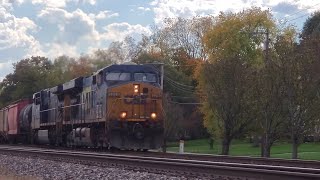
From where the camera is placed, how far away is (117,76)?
27781mm

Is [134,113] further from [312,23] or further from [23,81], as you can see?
[23,81]

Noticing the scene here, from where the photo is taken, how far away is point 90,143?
2906 cm

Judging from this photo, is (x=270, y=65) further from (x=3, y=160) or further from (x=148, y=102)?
(x=3, y=160)

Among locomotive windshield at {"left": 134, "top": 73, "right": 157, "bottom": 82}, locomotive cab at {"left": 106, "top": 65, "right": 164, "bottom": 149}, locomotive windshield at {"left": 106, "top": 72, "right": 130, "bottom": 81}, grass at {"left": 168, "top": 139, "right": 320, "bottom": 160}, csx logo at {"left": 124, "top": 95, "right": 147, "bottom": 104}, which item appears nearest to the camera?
locomotive cab at {"left": 106, "top": 65, "right": 164, "bottom": 149}

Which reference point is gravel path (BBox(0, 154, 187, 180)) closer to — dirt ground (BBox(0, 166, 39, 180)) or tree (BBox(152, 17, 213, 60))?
dirt ground (BBox(0, 166, 39, 180))

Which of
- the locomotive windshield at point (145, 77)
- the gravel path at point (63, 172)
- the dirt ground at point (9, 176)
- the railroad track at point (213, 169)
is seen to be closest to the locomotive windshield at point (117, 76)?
the locomotive windshield at point (145, 77)

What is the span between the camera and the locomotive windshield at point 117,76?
27672 mm

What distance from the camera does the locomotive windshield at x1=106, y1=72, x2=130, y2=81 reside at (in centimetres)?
2767

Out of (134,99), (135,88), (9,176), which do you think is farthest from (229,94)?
(9,176)

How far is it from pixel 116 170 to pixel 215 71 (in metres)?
17.6

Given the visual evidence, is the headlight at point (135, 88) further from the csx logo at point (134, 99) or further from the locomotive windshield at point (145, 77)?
the locomotive windshield at point (145, 77)

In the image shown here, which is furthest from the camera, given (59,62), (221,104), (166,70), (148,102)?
(59,62)

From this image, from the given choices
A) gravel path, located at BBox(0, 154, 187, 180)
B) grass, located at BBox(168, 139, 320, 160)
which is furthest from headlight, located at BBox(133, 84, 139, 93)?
grass, located at BBox(168, 139, 320, 160)

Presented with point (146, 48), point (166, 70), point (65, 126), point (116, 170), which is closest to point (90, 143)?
point (65, 126)
